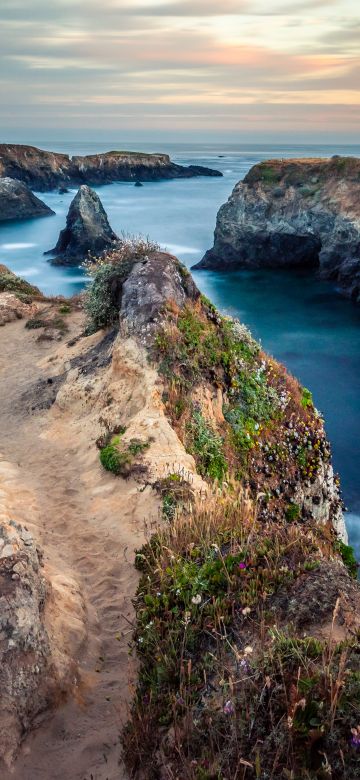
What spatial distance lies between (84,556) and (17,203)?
7925 cm

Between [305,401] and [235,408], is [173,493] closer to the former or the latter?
[235,408]

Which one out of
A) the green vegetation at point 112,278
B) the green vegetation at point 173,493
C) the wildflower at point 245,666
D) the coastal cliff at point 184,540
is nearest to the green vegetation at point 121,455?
the coastal cliff at point 184,540

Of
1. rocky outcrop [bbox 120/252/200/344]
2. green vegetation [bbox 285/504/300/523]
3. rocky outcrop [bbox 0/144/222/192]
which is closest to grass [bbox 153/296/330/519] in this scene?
green vegetation [bbox 285/504/300/523]

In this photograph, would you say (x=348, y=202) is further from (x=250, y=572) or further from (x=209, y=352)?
(x=250, y=572)

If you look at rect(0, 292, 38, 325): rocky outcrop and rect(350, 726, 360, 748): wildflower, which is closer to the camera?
rect(350, 726, 360, 748): wildflower

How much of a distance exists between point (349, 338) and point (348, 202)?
16004 mm

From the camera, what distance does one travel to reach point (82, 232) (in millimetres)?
53406

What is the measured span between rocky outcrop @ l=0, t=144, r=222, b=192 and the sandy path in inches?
3762

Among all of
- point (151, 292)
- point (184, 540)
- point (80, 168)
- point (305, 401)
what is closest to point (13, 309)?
point (151, 292)

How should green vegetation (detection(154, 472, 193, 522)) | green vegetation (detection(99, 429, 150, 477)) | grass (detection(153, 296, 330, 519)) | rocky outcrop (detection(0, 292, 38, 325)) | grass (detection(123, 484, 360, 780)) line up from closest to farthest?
grass (detection(123, 484, 360, 780)), green vegetation (detection(154, 472, 193, 522)), green vegetation (detection(99, 429, 150, 477)), grass (detection(153, 296, 330, 519)), rocky outcrop (detection(0, 292, 38, 325))

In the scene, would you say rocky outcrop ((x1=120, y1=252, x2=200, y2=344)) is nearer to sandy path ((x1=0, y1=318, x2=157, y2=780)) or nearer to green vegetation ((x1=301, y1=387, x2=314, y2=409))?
sandy path ((x1=0, y1=318, x2=157, y2=780))

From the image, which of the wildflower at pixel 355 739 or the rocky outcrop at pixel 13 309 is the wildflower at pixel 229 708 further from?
the rocky outcrop at pixel 13 309

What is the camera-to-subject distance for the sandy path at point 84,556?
15.4 feet

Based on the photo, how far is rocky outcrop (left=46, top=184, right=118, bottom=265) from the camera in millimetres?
53188
